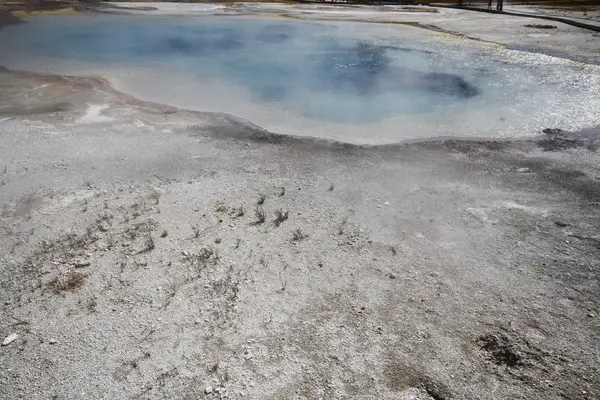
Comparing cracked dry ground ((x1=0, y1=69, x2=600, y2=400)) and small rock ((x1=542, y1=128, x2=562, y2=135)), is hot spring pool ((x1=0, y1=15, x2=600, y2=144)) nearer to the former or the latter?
small rock ((x1=542, y1=128, x2=562, y2=135))

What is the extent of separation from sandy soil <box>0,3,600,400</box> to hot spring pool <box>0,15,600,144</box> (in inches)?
78.7

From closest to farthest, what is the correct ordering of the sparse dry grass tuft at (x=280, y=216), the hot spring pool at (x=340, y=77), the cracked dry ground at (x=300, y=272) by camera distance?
the cracked dry ground at (x=300, y=272) < the sparse dry grass tuft at (x=280, y=216) < the hot spring pool at (x=340, y=77)

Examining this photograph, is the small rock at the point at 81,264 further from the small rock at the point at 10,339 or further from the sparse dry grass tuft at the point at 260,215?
the sparse dry grass tuft at the point at 260,215

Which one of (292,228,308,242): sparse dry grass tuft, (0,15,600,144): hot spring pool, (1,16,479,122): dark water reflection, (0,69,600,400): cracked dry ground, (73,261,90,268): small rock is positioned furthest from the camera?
(1,16,479,122): dark water reflection

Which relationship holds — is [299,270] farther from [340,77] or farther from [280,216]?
[340,77]

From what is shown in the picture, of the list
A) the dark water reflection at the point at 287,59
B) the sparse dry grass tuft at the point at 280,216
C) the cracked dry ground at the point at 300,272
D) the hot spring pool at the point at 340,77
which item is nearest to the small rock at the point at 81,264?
the cracked dry ground at the point at 300,272

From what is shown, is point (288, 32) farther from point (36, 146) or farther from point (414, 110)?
point (36, 146)

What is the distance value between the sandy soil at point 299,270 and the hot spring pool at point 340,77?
78.7 inches

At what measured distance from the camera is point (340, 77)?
16.1 m

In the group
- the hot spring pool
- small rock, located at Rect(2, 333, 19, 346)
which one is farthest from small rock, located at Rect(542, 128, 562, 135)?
small rock, located at Rect(2, 333, 19, 346)

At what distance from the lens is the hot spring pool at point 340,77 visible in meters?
11.4

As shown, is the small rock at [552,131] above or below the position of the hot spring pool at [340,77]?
below

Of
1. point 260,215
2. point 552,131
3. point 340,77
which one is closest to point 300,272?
point 260,215

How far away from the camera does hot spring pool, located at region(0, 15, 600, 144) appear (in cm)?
1138
